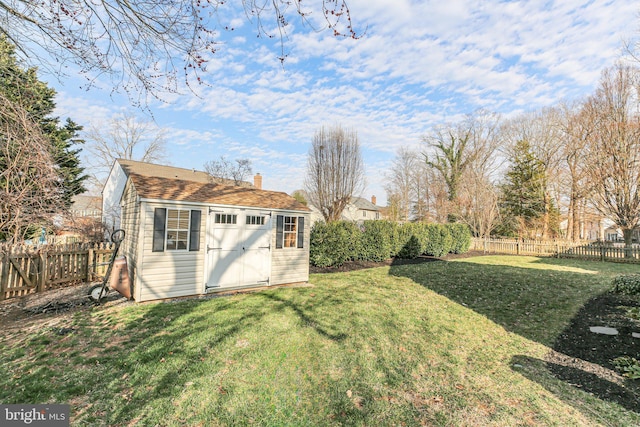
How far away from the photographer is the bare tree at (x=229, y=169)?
27645 mm

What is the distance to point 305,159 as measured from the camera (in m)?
19.5

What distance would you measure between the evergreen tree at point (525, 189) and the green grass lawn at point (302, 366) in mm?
20935

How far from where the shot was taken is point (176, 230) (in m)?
6.73

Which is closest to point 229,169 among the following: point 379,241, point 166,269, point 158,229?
point 379,241

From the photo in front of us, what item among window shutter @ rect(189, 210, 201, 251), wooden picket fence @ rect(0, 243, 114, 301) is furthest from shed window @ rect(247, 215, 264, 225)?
wooden picket fence @ rect(0, 243, 114, 301)

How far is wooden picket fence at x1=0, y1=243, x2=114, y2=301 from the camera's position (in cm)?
656

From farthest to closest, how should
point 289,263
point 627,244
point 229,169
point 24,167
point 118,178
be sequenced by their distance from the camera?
1. point 229,169
2. point 118,178
3. point 627,244
4. point 289,263
5. point 24,167

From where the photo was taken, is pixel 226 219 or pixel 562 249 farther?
pixel 562 249

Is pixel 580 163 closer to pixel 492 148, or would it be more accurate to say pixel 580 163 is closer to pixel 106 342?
pixel 492 148

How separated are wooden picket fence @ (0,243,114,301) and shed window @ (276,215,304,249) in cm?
482

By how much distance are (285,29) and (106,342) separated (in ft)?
17.1

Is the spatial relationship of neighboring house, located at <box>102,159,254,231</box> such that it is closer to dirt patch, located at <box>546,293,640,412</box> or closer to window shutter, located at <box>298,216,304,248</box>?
window shutter, located at <box>298,216,304,248</box>

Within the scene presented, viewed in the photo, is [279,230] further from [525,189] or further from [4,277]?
[525,189]

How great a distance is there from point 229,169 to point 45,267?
21.9 metres
